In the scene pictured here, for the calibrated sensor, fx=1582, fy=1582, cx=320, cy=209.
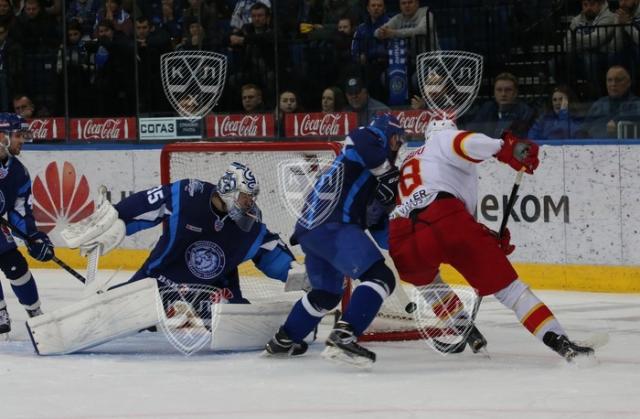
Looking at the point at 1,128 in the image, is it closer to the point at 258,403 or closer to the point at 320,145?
the point at 320,145

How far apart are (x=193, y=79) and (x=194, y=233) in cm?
399

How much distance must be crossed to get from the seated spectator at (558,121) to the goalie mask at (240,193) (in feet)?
8.85

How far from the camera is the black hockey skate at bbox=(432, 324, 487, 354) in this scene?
6000 mm

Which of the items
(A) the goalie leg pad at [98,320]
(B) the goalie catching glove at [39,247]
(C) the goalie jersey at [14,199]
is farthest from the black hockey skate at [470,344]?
(C) the goalie jersey at [14,199]

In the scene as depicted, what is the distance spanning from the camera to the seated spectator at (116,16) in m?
10.5

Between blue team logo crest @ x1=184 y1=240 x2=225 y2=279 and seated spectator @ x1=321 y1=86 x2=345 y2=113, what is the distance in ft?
10.4

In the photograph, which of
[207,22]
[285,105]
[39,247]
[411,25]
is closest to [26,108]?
[207,22]

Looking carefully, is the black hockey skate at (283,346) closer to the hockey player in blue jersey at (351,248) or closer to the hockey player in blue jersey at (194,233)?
the hockey player in blue jersey at (351,248)

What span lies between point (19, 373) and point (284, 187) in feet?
4.46

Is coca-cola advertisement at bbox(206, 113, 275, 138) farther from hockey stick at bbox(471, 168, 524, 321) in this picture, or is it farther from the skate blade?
the skate blade

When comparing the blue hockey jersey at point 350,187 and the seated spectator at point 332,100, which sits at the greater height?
the seated spectator at point 332,100

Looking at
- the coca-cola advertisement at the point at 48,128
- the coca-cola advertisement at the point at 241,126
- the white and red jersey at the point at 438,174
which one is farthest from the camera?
the coca-cola advertisement at the point at 48,128

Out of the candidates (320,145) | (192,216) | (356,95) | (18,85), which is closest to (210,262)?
(192,216)

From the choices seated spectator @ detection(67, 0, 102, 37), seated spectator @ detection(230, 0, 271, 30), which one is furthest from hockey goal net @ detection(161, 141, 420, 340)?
seated spectator @ detection(67, 0, 102, 37)
